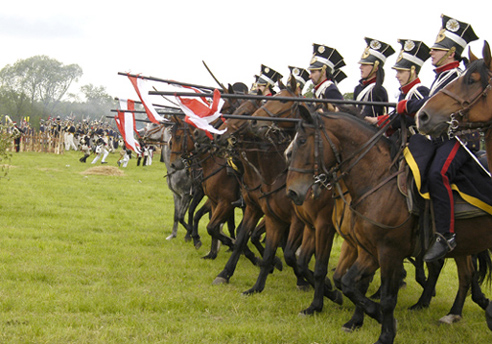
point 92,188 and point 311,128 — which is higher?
point 311,128

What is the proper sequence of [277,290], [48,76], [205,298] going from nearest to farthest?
1. [205,298]
2. [277,290]
3. [48,76]

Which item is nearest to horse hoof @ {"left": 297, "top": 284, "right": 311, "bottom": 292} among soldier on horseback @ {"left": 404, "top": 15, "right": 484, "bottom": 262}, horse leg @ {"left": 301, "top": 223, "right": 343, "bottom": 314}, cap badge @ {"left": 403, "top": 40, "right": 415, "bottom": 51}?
horse leg @ {"left": 301, "top": 223, "right": 343, "bottom": 314}

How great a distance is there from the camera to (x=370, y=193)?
6023mm

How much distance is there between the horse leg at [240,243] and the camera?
924cm

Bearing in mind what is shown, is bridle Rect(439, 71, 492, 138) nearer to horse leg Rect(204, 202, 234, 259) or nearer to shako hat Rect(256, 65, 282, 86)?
horse leg Rect(204, 202, 234, 259)

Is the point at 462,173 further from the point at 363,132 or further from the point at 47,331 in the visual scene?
the point at 47,331

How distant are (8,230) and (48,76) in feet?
234

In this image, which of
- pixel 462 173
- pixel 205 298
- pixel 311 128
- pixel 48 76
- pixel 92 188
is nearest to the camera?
pixel 462 173

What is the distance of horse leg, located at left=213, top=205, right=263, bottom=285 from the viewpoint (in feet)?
30.3

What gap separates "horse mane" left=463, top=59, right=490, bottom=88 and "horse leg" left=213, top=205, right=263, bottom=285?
507 centimetres

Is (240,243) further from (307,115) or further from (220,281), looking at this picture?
(307,115)

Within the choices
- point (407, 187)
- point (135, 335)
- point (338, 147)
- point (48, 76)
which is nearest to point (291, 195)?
point (338, 147)

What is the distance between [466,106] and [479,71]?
0.33 metres

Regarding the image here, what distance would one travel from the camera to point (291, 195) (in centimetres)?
610
